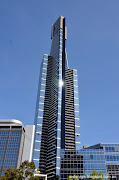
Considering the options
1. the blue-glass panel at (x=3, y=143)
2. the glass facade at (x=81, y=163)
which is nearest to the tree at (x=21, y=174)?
the glass facade at (x=81, y=163)

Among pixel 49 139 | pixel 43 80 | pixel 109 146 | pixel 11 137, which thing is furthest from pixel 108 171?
pixel 43 80

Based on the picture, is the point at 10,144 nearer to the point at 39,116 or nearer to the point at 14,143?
the point at 14,143

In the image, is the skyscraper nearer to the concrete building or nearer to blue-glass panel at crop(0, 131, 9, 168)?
the concrete building

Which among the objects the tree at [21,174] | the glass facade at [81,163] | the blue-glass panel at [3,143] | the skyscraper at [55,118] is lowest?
the tree at [21,174]

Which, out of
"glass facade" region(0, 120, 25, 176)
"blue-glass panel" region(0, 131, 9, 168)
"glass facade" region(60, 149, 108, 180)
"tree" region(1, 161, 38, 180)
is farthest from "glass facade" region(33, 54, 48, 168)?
"tree" region(1, 161, 38, 180)

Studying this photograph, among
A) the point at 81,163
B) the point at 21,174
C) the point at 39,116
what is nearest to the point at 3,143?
the point at 81,163

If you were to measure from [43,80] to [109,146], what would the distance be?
10115 centimetres

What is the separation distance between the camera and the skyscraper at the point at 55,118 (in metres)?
145

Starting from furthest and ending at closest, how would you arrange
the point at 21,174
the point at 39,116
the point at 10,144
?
the point at 39,116 → the point at 10,144 → the point at 21,174

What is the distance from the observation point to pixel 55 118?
6422 inches

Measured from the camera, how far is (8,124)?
11375cm

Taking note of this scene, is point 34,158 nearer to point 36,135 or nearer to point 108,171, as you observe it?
point 36,135

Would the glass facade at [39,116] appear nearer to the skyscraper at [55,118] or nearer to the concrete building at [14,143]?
the skyscraper at [55,118]

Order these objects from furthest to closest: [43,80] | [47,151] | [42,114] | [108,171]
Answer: [43,80] < [42,114] < [47,151] < [108,171]
